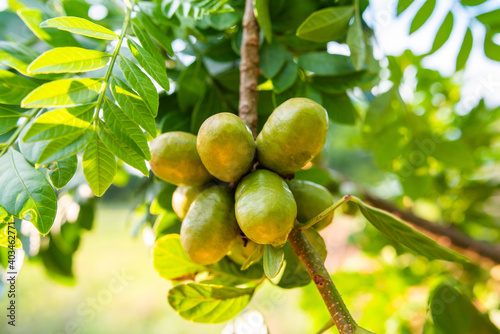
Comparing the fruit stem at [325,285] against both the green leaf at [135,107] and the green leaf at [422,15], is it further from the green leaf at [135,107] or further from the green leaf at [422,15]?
the green leaf at [422,15]

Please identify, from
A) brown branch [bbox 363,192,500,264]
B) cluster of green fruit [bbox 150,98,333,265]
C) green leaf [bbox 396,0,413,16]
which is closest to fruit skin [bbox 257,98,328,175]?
cluster of green fruit [bbox 150,98,333,265]

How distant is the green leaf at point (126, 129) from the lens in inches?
18.3

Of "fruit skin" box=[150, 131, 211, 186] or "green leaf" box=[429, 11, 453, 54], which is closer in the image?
"fruit skin" box=[150, 131, 211, 186]

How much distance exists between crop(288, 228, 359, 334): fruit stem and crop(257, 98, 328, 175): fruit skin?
0.08 meters

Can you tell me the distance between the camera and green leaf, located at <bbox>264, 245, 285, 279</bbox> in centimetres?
41

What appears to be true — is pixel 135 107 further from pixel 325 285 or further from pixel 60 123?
pixel 325 285

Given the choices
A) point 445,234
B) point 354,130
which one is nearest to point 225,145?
point 445,234

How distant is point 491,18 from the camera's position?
0.78 metres

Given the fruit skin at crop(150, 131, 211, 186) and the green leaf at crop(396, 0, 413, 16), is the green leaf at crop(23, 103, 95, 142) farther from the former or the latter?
the green leaf at crop(396, 0, 413, 16)

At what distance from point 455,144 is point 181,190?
795 millimetres

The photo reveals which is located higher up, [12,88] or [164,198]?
[12,88]

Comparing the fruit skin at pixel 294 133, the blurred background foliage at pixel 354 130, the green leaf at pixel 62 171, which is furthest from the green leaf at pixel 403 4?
the green leaf at pixel 62 171

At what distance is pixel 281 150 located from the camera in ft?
1.45

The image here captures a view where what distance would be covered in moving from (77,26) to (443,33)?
2.19 ft
